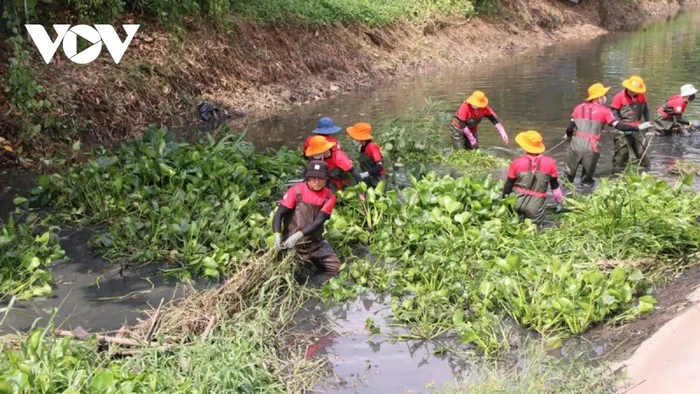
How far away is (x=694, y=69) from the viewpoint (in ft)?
66.5

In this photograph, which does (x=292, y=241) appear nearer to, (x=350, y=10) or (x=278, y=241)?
(x=278, y=241)

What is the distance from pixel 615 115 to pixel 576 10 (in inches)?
964

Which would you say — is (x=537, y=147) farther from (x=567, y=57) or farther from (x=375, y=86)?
(x=567, y=57)

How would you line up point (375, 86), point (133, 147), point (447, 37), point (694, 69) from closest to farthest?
point (133, 147), point (375, 86), point (694, 69), point (447, 37)

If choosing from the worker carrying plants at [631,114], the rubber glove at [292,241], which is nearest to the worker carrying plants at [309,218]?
the rubber glove at [292,241]

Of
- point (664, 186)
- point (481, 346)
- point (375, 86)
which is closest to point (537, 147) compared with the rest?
point (664, 186)

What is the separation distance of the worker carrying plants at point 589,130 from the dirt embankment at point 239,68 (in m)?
7.09

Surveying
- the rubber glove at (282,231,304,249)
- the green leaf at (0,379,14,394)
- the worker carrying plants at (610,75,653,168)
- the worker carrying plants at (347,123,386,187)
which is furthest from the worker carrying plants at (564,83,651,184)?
the green leaf at (0,379,14,394)

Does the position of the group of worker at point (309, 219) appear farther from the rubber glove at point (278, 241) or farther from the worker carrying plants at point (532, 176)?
the worker carrying plants at point (532, 176)

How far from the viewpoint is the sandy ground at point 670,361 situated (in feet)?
15.0

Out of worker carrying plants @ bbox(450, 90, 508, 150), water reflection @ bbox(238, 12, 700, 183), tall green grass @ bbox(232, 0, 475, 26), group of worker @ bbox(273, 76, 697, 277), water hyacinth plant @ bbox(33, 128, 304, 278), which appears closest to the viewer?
group of worker @ bbox(273, 76, 697, 277)

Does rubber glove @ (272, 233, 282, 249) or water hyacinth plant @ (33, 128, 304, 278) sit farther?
water hyacinth plant @ (33, 128, 304, 278)

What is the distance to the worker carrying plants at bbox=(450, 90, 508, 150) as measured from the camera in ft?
36.8

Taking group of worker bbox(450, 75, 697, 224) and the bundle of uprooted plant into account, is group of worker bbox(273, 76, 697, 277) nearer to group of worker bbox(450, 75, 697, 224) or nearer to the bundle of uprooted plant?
group of worker bbox(450, 75, 697, 224)
